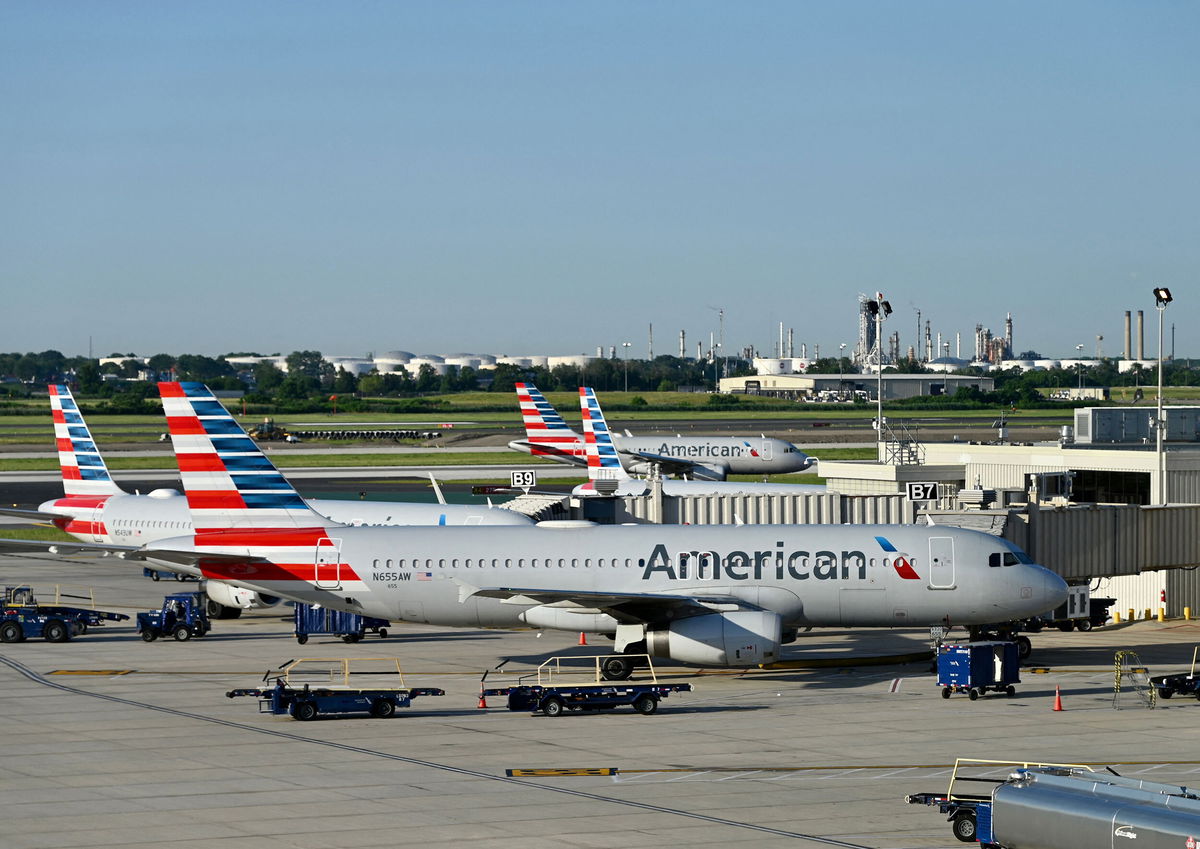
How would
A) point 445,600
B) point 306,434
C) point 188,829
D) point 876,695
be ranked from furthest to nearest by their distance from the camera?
point 306,434, point 445,600, point 876,695, point 188,829

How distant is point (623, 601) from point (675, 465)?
6852 centimetres

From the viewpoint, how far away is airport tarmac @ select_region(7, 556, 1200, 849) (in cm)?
2509

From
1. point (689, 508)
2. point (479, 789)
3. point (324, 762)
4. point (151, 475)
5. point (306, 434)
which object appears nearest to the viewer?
point (479, 789)

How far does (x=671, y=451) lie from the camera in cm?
11131

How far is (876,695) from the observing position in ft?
130

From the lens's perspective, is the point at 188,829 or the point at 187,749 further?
the point at 187,749

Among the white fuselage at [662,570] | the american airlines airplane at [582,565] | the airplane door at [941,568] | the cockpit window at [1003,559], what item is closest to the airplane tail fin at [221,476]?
the american airlines airplane at [582,565]

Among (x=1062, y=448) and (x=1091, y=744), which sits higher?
(x=1062, y=448)

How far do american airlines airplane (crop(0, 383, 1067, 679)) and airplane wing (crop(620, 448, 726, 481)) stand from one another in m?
63.1

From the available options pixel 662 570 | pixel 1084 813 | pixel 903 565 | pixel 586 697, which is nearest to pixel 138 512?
pixel 662 570

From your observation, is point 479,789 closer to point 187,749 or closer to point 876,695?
point 187,749

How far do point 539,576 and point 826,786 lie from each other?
1605 centimetres

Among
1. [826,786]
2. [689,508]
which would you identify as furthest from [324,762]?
[689,508]

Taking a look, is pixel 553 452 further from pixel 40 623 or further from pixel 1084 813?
pixel 1084 813
